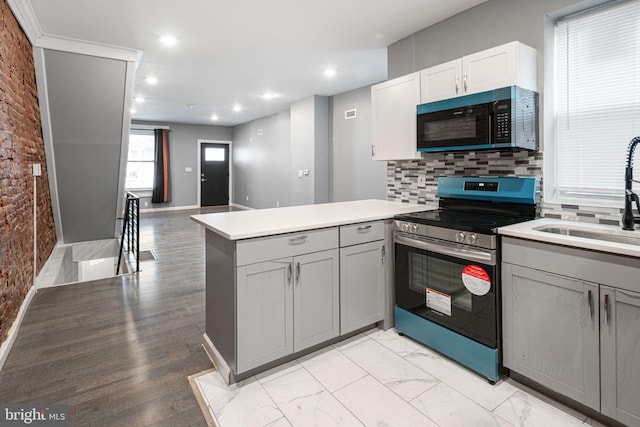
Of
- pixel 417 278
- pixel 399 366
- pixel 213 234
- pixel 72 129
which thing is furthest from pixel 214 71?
pixel 399 366

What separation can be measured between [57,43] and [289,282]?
3730 millimetres

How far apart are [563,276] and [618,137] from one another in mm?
1166

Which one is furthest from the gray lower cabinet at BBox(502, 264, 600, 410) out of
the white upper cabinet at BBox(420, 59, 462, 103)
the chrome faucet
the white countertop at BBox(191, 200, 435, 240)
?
the white upper cabinet at BBox(420, 59, 462, 103)

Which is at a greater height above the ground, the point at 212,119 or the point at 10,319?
the point at 212,119

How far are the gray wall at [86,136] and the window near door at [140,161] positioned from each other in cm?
483

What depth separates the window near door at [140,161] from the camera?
952 centimetres

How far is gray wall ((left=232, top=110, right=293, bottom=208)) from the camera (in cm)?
798

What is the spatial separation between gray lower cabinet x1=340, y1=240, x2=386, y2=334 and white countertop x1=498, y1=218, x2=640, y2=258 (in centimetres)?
89

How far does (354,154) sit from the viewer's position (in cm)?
582

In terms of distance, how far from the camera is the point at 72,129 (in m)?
4.19

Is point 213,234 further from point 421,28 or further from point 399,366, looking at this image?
point 421,28

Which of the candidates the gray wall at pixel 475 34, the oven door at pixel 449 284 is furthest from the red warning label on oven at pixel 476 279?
the gray wall at pixel 475 34

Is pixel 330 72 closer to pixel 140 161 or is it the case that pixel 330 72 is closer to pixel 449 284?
pixel 449 284

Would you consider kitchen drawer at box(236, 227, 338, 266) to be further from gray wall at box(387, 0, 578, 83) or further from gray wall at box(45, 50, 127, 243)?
gray wall at box(45, 50, 127, 243)
